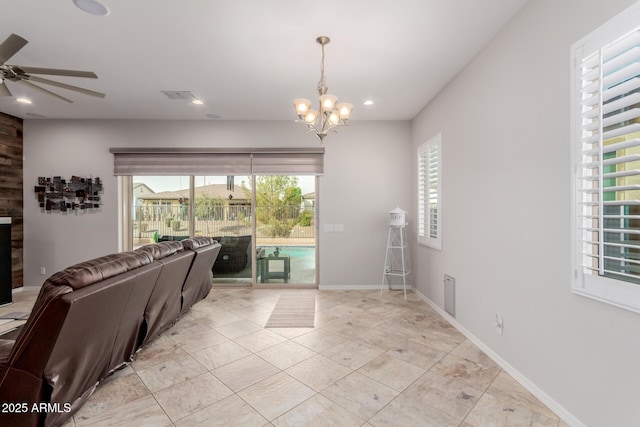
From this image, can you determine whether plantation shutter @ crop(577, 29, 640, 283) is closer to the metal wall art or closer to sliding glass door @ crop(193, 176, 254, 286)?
sliding glass door @ crop(193, 176, 254, 286)

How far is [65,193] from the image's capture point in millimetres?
5062

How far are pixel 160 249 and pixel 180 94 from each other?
94.6 inches

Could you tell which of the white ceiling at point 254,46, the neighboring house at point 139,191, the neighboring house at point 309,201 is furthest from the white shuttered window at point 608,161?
the neighboring house at point 139,191

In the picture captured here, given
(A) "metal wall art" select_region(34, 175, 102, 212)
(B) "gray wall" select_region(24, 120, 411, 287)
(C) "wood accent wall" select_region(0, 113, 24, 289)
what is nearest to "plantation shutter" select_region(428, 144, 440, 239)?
(B) "gray wall" select_region(24, 120, 411, 287)

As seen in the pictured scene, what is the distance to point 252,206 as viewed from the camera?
5.31m

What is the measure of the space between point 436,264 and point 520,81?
2.48m

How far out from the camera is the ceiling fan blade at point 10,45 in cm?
216

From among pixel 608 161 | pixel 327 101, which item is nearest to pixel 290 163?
pixel 327 101

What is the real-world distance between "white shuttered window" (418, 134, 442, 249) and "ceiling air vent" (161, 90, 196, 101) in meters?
3.50

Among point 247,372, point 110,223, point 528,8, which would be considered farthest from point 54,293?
point 110,223

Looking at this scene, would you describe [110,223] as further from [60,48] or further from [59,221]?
[60,48]

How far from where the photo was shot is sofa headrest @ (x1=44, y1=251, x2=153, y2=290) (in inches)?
67.4

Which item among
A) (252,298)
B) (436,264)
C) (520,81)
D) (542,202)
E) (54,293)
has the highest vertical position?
(520,81)

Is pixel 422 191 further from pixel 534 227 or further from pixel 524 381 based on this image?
pixel 524 381
